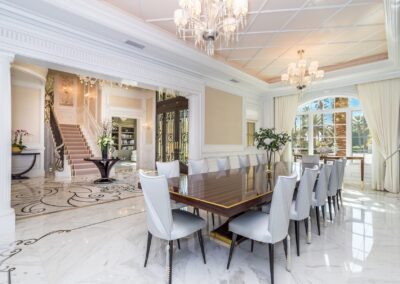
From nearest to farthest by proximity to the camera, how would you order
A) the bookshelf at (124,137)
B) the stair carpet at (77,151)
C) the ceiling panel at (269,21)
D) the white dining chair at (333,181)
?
the ceiling panel at (269,21) → the white dining chair at (333,181) → the stair carpet at (77,151) → the bookshelf at (124,137)

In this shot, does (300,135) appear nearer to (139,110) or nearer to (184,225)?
(184,225)

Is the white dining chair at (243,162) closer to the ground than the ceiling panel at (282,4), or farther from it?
closer to the ground

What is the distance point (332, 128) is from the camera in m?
6.39

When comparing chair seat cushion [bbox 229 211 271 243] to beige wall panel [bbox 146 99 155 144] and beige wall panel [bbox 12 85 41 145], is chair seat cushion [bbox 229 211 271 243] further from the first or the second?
beige wall panel [bbox 12 85 41 145]

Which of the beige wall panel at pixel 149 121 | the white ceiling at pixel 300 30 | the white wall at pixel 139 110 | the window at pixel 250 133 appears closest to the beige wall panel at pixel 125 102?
the white wall at pixel 139 110

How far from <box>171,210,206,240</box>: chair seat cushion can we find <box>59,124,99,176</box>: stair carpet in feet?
20.5

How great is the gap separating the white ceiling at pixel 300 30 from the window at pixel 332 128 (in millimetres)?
1337

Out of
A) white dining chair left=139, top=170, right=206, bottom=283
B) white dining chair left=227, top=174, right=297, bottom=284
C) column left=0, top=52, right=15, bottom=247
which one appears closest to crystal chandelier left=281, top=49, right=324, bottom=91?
white dining chair left=227, top=174, right=297, bottom=284

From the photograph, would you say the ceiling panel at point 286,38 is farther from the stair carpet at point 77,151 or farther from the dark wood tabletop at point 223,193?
the stair carpet at point 77,151

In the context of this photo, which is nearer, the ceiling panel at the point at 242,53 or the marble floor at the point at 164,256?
the marble floor at the point at 164,256

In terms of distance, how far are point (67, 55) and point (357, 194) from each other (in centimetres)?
640

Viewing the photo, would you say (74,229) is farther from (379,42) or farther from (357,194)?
(379,42)

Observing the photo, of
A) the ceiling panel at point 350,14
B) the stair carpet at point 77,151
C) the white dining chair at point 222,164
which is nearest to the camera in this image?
the ceiling panel at point 350,14

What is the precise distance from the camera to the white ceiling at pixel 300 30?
3.07 m
